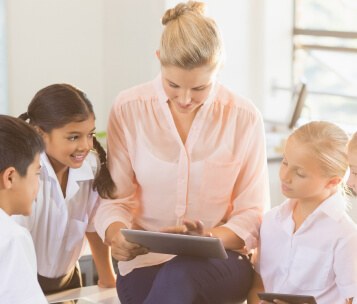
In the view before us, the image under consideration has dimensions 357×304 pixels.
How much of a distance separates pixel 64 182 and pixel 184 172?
38 centimetres

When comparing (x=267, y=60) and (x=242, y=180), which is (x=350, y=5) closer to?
(x=267, y=60)

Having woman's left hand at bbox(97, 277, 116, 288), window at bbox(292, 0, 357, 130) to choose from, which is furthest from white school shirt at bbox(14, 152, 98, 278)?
window at bbox(292, 0, 357, 130)

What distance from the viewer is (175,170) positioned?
263cm

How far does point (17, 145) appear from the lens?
7.23 feet

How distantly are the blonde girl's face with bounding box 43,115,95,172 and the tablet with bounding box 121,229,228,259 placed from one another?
345 mm

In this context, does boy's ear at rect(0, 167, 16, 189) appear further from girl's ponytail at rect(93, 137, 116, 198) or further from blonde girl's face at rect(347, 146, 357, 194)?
blonde girl's face at rect(347, 146, 357, 194)

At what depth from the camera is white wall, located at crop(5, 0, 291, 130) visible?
4.02m

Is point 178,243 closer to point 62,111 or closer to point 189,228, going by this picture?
point 189,228

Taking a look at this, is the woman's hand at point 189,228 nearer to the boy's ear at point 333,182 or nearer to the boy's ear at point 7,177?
the boy's ear at point 333,182

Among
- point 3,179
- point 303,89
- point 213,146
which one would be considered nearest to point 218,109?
point 213,146

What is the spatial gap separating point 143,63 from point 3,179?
1.98 meters

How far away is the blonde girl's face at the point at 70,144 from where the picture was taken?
2.66 metres

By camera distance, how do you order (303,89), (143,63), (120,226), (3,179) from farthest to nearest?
(303,89) < (143,63) < (120,226) < (3,179)

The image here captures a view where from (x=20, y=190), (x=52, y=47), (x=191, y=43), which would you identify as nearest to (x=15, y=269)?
(x=20, y=190)
